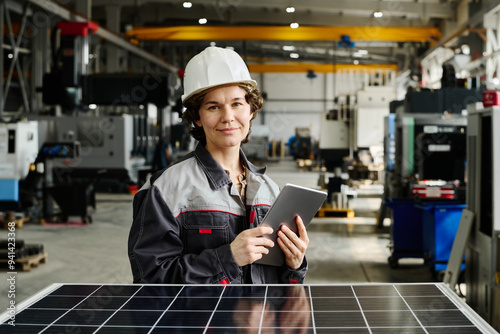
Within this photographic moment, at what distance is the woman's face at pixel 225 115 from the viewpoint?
77.5 inches

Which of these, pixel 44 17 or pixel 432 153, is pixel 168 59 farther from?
pixel 432 153

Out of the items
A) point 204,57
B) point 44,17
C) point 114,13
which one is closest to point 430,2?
point 114,13

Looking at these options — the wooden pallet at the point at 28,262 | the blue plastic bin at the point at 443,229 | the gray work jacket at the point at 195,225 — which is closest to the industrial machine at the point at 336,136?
the blue plastic bin at the point at 443,229

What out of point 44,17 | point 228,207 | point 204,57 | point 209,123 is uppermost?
point 44,17

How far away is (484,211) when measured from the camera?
163 inches

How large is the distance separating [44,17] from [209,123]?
12467 millimetres

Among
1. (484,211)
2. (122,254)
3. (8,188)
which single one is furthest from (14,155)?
(484,211)

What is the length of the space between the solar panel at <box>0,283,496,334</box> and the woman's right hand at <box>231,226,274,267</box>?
0.33 feet

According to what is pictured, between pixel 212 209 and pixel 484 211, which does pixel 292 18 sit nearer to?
pixel 484 211

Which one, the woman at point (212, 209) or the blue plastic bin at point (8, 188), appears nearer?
the woman at point (212, 209)

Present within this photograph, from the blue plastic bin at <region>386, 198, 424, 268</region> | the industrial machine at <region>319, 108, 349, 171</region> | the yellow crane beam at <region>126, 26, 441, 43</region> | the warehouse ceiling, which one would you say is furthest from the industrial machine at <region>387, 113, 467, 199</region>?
the yellow crane beam at <region>126, 26, 441, 43</region>

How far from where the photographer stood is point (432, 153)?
243 inches

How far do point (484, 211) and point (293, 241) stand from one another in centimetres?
272

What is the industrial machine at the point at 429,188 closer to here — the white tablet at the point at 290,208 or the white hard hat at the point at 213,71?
the white tablet at the point at 290,208
